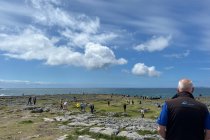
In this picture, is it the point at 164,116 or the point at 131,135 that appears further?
the point at 131,135

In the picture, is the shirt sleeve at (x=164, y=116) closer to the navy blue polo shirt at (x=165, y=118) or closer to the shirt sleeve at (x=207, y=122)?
the navy blue polo shirt at (x=165, y=118)

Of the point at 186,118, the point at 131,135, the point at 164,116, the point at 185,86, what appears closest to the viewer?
the point at 186,118

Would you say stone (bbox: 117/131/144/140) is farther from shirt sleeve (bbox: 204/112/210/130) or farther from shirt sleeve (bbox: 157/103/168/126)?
shirt sleeve (bbox: 204/112/210/130)

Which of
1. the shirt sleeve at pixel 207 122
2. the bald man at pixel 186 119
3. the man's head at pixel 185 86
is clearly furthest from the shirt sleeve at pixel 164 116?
the shirt sleeve at pixel 207 122

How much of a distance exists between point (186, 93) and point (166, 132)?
4.02 ft

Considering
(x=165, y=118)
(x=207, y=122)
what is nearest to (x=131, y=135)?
(x=165, y=118)

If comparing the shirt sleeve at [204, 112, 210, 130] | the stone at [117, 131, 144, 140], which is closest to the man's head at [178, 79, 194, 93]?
the shirt sleeve at [204, 112, 210, 130]

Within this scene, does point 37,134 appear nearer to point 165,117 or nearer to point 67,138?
point 67,138

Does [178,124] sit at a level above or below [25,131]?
above

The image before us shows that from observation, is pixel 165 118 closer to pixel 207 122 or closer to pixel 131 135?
pixel 207 122

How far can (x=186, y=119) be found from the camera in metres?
8.93

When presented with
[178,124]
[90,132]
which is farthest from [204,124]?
[90,132]

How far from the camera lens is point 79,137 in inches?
1077

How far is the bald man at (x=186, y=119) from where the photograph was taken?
29.2 ft
